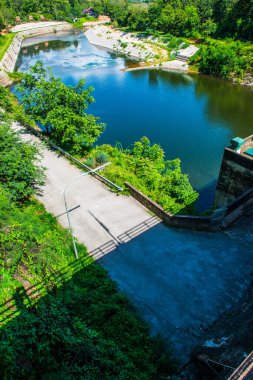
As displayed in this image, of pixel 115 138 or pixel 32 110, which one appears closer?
pixel 32 110

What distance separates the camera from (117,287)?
1186 cm

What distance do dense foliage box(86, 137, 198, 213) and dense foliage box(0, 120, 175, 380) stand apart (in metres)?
6.10

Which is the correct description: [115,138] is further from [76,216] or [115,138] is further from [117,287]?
[117,287]

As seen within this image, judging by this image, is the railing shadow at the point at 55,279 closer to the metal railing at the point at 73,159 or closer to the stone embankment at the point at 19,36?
the metal railing at the point at 73,159

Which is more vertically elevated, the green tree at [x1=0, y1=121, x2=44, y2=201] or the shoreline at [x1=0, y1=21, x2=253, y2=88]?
the shoreline at [x1=0, y1=21, x2=253, y2=88]

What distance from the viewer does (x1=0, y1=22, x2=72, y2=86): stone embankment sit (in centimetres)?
4898

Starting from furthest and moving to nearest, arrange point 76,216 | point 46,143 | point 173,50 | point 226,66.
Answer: point 173,50 < point 226,66 < point 46,143 < point 76,216

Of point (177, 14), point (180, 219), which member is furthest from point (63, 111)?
point (177, 14)

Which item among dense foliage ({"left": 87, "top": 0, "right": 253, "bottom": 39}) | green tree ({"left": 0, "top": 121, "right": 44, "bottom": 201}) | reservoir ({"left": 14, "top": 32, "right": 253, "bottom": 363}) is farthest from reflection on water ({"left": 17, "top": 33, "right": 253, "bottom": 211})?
dense foliage ({"left": 87, "top": 0, "right": 253, "bottom": 39})

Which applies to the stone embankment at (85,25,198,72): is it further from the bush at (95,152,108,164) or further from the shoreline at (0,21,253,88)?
the bush at (95,152,108,164)

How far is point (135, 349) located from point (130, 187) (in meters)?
9.87

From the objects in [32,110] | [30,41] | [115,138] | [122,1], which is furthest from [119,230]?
[122,1]

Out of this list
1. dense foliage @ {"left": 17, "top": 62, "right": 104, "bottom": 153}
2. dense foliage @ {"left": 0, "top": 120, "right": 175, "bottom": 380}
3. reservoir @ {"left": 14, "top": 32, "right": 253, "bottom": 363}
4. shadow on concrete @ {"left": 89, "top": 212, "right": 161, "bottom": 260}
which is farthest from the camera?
Answer: dense foliage @ {"left": 17, "top": 62, "right": 104, "bottom": 153}

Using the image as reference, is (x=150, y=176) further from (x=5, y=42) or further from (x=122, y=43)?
(x=5, y=42)
